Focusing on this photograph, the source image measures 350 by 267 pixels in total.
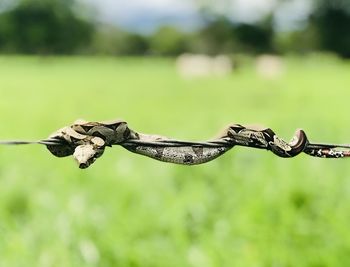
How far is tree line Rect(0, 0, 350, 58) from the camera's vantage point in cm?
3988

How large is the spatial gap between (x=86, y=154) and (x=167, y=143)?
0.14 metres

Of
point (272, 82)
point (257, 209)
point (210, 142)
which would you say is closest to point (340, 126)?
point (257, 209)

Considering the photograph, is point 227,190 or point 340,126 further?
point 340,126

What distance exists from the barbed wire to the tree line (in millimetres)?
36116

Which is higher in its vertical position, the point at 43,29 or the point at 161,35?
the point at 161,35

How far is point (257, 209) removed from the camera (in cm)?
274

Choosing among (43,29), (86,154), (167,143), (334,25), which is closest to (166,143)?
(167,143)

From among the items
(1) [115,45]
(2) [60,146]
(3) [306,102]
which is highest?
(1) [115,45]

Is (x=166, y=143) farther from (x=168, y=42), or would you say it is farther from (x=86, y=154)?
(x=168, y=42)

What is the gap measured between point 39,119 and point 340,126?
2771 mm

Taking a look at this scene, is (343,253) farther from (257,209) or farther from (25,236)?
(25,236)

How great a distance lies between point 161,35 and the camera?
55.8m

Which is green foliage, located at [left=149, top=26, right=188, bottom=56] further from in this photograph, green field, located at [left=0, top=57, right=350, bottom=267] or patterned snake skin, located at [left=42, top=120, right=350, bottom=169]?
patterned snake skin, located at [left=42, top=120, right=350, bottom=169]

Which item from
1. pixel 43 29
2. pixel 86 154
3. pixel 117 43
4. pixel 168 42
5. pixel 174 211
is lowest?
pixel 86 154
